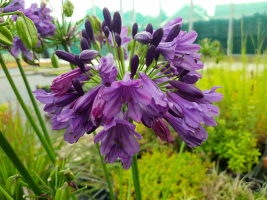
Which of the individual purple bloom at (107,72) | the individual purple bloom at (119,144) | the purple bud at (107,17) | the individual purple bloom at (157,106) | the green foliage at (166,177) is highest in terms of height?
the purple bud at (107,17)

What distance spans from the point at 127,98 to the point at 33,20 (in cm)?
59

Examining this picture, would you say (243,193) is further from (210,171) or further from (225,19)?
(225,19)

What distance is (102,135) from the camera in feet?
1.72

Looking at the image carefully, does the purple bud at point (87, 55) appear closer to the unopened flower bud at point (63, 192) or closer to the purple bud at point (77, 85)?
the purple bud at point (77, 85)

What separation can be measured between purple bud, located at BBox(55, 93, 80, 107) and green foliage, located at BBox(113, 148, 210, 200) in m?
1.04

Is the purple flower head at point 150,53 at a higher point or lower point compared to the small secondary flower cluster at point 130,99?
higher

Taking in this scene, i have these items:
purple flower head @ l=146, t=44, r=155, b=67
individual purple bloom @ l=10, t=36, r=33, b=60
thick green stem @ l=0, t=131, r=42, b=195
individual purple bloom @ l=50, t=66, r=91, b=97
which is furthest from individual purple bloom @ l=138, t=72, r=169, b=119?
individual purple bloom @ l=10, t=36, r=33, b=60

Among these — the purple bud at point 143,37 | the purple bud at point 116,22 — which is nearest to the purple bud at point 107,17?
the purple bud at point 116,22

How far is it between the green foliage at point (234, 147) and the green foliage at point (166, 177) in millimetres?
235

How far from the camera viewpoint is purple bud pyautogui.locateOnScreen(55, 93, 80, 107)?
0.53 metres

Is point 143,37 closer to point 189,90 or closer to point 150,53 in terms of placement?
point 150,53

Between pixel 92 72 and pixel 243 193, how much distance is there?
1325mm

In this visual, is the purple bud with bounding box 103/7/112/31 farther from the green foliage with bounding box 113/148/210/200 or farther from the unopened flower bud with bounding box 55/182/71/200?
the green foliage with bounding box 113/148/210/200

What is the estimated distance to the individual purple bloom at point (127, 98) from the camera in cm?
45
